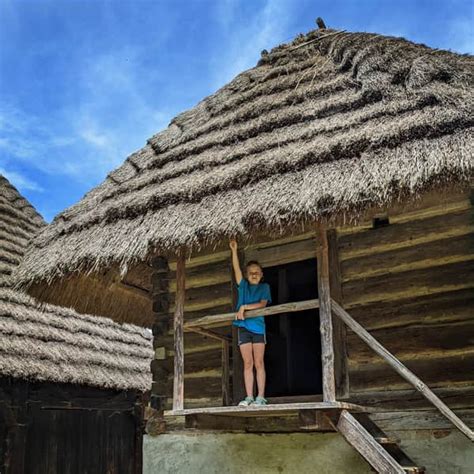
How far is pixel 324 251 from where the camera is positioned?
5.96 m

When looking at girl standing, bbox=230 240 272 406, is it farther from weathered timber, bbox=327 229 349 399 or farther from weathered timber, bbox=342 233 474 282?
weathered timber, bbox=342 233 474 282

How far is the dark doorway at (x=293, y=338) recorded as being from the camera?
7672mm

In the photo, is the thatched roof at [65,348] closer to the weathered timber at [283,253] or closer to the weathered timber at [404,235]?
the weathered timber at [283,253]

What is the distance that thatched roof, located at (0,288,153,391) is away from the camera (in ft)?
31.4

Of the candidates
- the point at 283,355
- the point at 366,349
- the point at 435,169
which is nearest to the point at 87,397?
the point at 283,355

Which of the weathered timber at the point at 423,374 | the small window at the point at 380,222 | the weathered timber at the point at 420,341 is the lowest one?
the weathered timber at the point at 423,374

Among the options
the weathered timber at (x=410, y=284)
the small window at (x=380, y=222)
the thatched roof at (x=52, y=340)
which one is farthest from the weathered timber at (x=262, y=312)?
the thatched roof at (x=52, y=340)

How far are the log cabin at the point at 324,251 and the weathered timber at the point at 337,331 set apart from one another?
20mm

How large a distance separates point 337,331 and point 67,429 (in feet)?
20.3

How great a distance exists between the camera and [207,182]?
683 centimetres

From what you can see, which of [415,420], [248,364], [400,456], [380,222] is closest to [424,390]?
[415,420]

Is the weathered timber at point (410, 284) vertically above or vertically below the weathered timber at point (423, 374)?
above

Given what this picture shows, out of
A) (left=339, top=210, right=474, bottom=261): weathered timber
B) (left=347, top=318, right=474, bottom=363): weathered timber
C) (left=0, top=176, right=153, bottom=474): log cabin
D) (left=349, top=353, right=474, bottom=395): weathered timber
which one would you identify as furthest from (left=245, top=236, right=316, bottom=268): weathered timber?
(left=0, top=176, right=153, bottom=474): log cabin

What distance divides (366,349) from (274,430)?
1257 millimetres
